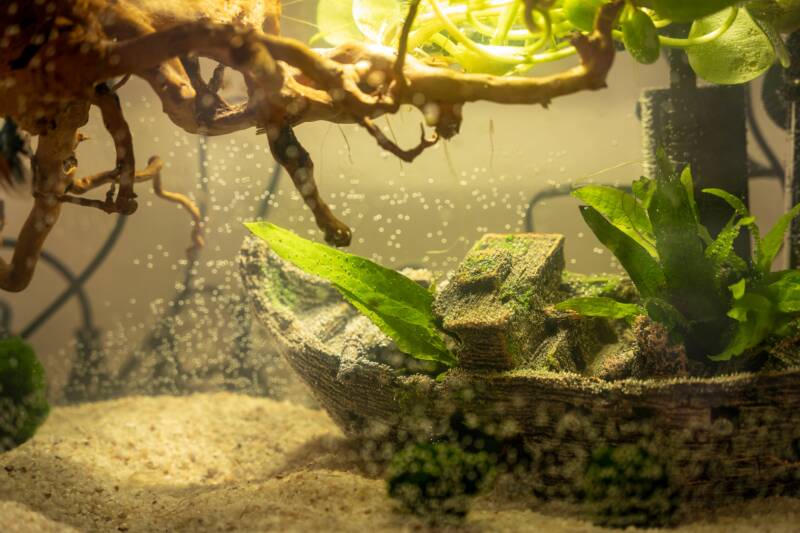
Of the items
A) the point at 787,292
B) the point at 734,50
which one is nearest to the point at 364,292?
the point at 787,292

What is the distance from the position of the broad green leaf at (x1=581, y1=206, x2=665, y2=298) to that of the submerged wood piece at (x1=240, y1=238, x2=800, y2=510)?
12.2 inches

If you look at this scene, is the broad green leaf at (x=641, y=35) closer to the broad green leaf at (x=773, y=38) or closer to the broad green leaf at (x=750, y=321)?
the broad green leaf at (x=773, y=38)

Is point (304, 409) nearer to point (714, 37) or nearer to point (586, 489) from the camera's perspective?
point (586, 489)

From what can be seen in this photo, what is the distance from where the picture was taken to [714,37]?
1.54 meters

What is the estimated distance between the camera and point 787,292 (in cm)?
146

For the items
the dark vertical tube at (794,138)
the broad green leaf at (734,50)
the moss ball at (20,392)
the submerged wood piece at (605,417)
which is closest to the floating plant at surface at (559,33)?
the broad green leaf at (734,50)

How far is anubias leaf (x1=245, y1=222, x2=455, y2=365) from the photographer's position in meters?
1.63

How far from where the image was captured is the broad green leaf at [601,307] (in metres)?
1.60

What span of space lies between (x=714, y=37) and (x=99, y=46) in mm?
1346

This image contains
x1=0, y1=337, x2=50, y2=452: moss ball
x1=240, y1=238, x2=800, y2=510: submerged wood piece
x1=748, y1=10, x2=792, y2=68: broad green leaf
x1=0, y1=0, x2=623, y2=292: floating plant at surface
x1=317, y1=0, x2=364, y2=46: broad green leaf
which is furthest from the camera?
x1=0, y1=337, x2=50, y2=452: moss ball

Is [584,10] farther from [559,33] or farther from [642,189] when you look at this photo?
[642,189]

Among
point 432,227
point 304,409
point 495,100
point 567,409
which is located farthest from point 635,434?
point 304,409

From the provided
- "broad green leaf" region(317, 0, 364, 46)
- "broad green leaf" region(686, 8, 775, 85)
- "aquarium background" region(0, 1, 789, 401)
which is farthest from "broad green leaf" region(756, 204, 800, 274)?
"broad green leaf" region(317, 0, 364, 46)

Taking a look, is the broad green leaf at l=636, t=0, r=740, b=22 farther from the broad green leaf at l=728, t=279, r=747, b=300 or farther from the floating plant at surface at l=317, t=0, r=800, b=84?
the broad green leaf at l=728, t=279, r=747, b=300
